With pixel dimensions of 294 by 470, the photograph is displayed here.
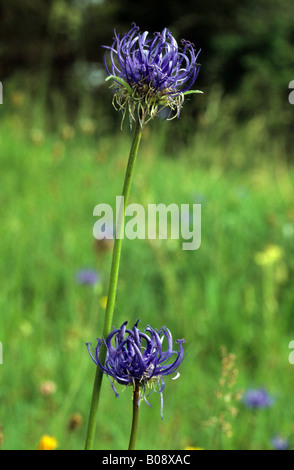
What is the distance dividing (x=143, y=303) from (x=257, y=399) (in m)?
0.60

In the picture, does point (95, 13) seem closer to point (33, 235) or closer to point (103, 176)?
point (103, 176)

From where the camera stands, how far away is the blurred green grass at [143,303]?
1289 millimetres

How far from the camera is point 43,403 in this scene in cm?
133

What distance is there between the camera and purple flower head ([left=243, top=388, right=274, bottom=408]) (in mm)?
1226

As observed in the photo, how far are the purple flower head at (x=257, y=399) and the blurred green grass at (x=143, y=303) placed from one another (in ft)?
0.08

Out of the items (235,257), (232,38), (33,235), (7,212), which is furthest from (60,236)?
(232,38)

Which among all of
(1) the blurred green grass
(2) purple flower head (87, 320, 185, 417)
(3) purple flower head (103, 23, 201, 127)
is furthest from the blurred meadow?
(3) purple flower head (103, 23, 201, 127)

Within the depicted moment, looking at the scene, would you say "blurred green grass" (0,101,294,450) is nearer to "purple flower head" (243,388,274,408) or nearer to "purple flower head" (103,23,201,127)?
"purple flower head" (243,388,274,408)

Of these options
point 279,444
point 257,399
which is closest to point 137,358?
point 279,444

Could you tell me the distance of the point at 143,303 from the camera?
1.77 meters

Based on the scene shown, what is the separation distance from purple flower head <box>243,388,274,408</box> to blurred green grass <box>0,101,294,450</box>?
0.03 metres

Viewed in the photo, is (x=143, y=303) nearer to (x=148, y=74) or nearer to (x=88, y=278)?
(x=88, y=278)

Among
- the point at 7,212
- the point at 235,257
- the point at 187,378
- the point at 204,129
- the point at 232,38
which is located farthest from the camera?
the point at 232,38

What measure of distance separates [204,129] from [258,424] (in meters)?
2.66
